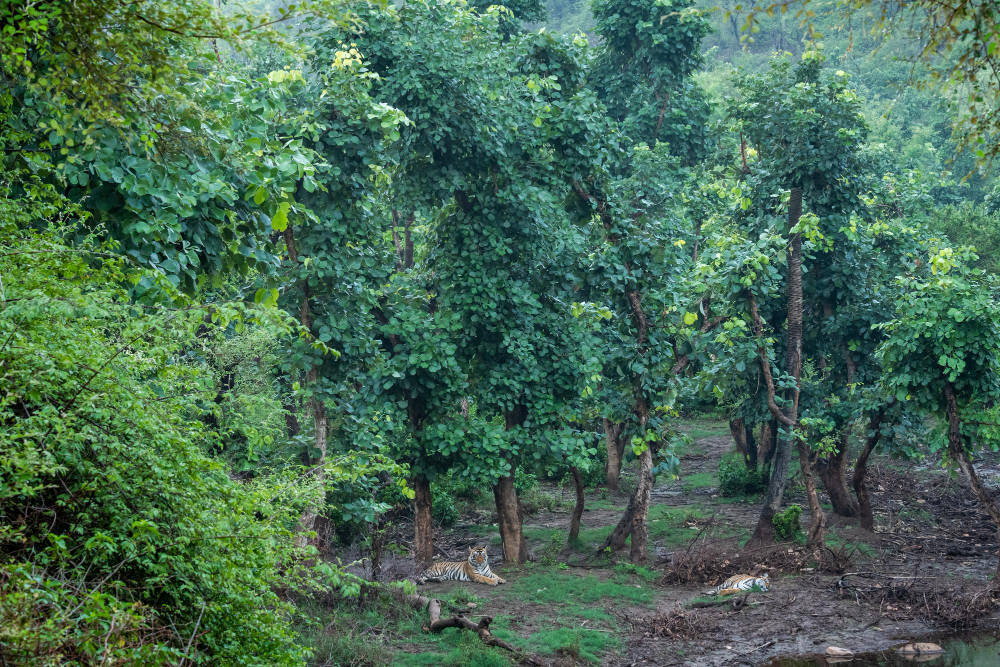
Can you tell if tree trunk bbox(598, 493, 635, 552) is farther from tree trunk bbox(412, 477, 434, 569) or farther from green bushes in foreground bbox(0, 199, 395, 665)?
green bushes in foreground bbox(0, 199, 395, 665)

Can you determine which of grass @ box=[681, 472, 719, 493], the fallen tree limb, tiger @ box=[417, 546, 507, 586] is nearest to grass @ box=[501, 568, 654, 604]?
tiger @ box=[417, 546, 507, 586]

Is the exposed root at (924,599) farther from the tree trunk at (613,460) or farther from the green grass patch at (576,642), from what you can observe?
the tree trunk at (613,460)

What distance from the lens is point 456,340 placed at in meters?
12.5

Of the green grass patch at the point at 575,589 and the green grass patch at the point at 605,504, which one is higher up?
the green grass patch at the point at 605,504

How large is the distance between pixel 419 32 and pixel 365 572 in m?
7.49

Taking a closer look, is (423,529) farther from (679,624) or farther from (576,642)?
(679,624)

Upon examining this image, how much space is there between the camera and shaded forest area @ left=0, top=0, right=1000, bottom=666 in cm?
416

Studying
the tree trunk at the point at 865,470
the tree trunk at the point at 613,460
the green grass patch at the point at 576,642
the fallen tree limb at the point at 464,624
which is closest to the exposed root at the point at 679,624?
the green grass patch at the point at 576,642

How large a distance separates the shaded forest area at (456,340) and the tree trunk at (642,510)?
0.05m

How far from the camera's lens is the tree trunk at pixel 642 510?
13.4 metres

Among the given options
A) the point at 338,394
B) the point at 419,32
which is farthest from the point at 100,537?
the point at 419,32

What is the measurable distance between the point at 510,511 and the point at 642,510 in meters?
2.16

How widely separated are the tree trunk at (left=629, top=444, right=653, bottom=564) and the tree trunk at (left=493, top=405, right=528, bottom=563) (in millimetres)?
1820

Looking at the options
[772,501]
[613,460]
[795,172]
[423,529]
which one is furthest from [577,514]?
[795,172]
